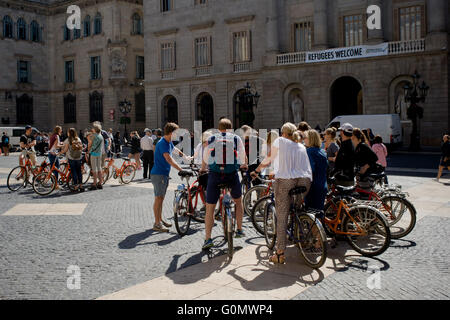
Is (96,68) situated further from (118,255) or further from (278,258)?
(278,258)

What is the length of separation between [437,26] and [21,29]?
42.8m

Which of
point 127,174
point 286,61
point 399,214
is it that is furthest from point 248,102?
point 399,214

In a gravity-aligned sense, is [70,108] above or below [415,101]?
above

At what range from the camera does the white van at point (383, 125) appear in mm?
27406

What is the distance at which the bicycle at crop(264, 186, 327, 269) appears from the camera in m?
6.40

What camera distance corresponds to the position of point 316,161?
7.25m

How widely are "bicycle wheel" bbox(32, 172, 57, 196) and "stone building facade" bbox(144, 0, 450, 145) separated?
69.9ft

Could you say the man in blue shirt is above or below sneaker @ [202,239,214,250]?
above

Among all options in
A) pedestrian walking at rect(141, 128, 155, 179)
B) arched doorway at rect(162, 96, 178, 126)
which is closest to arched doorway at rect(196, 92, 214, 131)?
arched doorway at rect(162, 96, 178, 126)

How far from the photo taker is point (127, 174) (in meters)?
16.9

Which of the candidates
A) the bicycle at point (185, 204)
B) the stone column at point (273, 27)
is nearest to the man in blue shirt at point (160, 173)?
the bicycle at point (185, 204)

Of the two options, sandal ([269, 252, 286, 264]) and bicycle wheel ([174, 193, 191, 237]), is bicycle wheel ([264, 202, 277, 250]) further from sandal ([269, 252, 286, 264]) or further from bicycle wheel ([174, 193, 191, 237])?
bicycle wheel ([174, 193, 191, 237])
